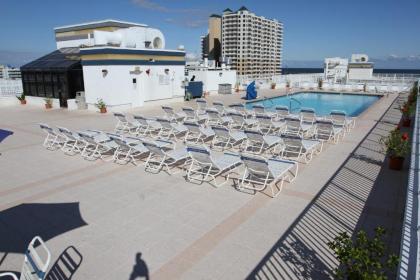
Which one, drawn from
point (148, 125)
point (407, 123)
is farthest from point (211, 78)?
point (407, 123)

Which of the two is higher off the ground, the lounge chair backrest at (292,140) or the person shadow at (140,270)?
the lounge chair backrest at (292,140)

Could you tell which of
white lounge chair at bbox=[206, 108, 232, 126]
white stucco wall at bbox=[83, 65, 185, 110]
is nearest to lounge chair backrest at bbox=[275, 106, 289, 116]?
white lounge chair at bbox=[206, 108, 232, 126]

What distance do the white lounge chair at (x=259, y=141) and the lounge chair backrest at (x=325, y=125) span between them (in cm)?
153

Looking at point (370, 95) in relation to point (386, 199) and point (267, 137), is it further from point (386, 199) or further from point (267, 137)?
point (386, 199)

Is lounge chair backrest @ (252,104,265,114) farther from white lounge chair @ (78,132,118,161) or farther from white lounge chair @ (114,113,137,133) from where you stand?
white lounge chair @ (78,132,118,161)

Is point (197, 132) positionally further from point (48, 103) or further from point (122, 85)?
point (48, 103)

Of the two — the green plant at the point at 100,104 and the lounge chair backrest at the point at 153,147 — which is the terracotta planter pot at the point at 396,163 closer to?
the lounge chair backrest at the point at 153,147

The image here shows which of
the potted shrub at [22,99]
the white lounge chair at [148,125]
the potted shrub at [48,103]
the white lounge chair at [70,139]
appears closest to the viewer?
the white lounge chair at [70,139]

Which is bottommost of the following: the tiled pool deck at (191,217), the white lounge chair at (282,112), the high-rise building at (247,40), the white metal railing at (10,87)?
the tiled pool deck at (191,217)

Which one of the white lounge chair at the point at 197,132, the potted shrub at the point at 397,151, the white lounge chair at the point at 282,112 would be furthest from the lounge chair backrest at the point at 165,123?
the potted shrub at the point at 397,151

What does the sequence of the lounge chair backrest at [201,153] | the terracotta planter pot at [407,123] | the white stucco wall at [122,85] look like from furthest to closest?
the white stucco wall at [122,85], the terracotta planter pot at [407,123], the lounge chair backrest at [201,153]

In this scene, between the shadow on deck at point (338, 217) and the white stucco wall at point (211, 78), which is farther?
the white stucco wall at point (211, 78)

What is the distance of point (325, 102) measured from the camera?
2284cm

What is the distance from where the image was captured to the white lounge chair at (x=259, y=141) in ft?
A: 27.2
